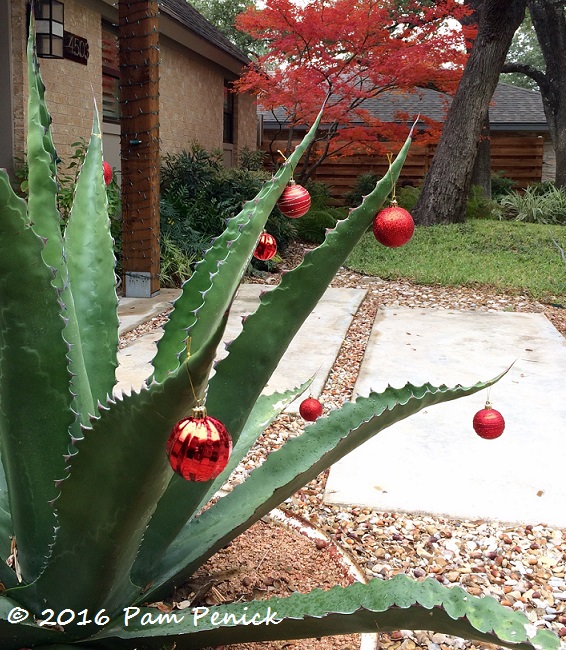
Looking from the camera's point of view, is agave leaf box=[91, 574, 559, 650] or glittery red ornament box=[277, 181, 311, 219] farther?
glittery red ornament box=[277, 181, 311, 219]

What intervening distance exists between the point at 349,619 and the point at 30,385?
0.68 meters

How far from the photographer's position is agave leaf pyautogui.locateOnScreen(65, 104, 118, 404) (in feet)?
5.11

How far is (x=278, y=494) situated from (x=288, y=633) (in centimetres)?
28

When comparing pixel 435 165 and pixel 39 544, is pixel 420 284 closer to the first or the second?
pixel 435 165

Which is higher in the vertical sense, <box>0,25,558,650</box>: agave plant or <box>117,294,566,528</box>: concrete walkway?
<box>0,25,558,650</box>: agave plant

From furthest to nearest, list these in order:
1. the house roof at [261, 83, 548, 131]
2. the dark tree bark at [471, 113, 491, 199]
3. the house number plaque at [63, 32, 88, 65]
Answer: the house roof at [261, 83, 548, 131] → the dark tree bark at [471, 113, 491, 199] → the house number plaque at [63, 32, 88, 65]

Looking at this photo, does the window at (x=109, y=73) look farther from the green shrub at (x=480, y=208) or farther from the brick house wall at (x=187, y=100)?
the green shrub at (x=480, y=208)

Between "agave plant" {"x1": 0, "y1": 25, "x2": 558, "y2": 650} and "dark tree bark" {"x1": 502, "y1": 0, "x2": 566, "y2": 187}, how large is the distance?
601 inches

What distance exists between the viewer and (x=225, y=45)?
13.2 m

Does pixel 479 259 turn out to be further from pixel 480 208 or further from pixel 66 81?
pixel 66 81

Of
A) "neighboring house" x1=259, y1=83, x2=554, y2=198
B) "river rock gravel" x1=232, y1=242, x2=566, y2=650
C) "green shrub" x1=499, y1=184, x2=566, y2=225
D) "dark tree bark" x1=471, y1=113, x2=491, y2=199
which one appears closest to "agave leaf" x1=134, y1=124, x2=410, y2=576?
"river rock gravel" x1=232, y1=242, x2=566, y2=650

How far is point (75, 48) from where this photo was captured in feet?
25.9

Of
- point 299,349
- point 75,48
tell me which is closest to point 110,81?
point 75,48

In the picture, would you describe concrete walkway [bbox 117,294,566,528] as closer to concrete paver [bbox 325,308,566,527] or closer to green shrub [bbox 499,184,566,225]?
concrete paver [bbox 325,308,566,527]
